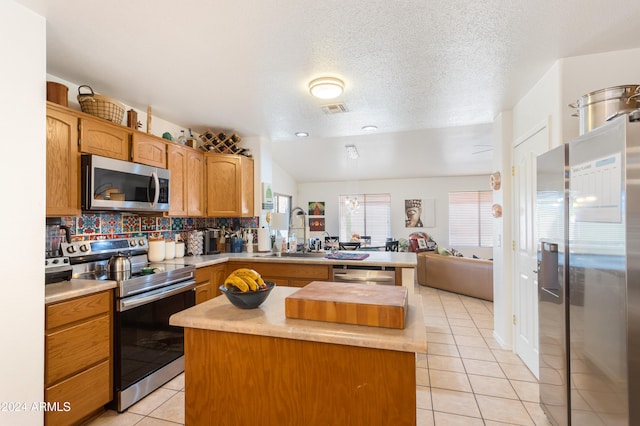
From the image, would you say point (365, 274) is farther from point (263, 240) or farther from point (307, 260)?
point (263, 240)

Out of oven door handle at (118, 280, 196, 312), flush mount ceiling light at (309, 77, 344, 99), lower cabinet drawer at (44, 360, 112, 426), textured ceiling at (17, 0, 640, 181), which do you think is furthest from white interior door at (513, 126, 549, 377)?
lower cabinet drawer at (44, 360, 112, 426)

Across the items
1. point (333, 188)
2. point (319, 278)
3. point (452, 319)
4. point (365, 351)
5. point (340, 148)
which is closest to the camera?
point (365, 351)

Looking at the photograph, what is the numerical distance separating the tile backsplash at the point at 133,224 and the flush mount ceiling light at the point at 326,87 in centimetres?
204

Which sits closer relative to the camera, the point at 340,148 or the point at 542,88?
the point at 542,88

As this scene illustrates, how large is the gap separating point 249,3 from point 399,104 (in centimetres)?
174

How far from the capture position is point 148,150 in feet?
9.01

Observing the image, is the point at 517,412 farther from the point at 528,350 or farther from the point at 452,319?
the point at 452,319

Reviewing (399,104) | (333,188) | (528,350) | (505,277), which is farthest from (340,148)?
(528,350)

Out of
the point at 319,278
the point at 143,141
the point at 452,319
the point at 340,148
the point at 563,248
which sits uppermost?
the point at 340,148

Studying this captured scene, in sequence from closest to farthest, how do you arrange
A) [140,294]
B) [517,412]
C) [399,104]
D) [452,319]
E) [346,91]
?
[517,412], [140,294], [346,91], [399,104], [452,319]

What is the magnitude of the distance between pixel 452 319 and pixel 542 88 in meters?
2.77

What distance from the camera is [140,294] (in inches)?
86.2

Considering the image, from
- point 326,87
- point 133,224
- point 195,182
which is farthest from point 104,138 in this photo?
point 326,87

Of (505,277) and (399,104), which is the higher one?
(399,104)
